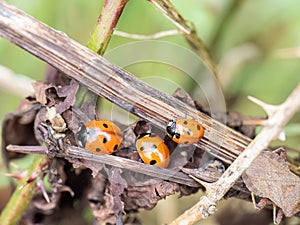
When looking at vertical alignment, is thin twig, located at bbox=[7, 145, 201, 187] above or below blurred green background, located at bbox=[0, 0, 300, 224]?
below

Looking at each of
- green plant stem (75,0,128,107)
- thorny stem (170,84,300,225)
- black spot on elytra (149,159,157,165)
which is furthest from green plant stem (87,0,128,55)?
thorny stem (170,84,300,225)

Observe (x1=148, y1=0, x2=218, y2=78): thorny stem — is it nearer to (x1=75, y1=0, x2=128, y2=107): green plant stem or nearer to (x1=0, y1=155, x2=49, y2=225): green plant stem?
(x1=75, y1=0, x2=128, y2=107): green plant stem

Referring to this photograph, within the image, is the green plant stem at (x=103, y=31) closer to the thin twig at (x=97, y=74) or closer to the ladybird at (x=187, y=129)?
the thin twig at (x=97, y=74)

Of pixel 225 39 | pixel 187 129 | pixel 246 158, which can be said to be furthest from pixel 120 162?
pixel 225 39

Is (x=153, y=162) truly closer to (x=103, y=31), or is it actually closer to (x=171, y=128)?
(x=171, y=128)

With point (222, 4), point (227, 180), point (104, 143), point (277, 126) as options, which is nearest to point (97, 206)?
point (104, 143)
